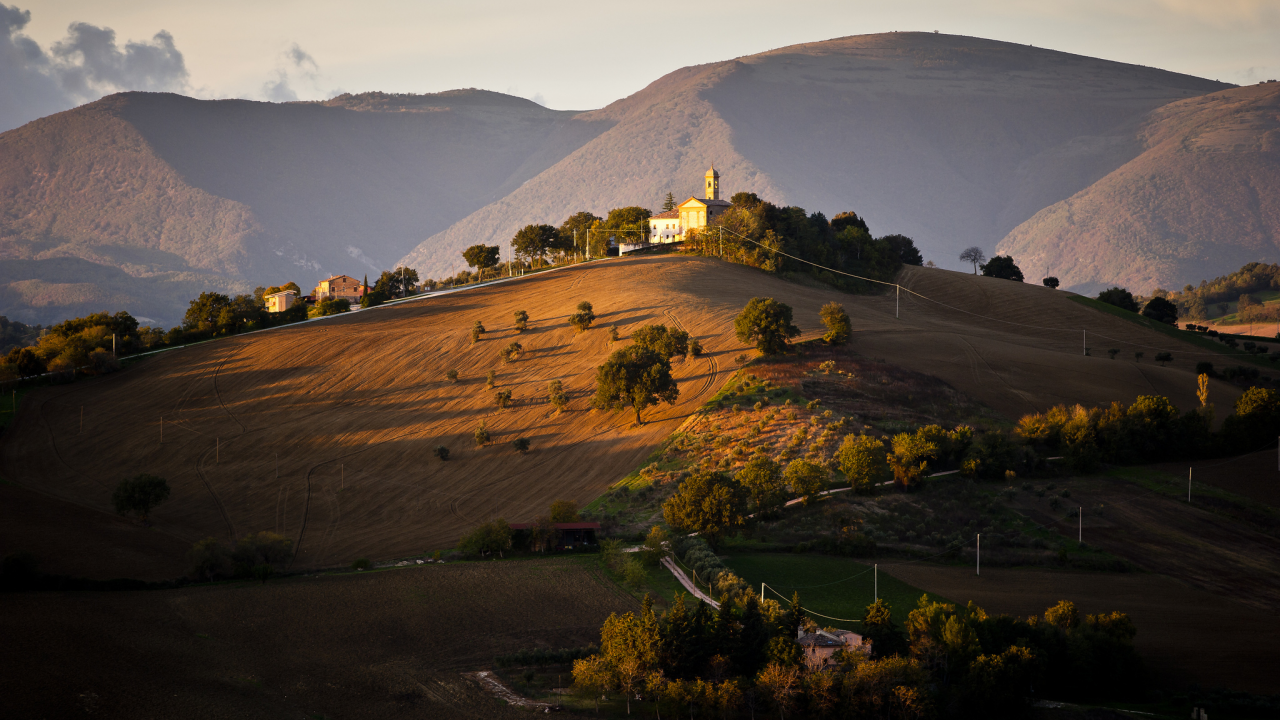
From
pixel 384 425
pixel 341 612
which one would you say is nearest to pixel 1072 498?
pixel 341 612

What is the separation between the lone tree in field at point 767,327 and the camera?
71875 millimetres

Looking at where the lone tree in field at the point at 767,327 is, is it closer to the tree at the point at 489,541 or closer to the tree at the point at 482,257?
the tree at the point at 489,541

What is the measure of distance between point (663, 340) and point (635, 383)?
735cm

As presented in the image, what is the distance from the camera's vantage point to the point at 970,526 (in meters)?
47.9

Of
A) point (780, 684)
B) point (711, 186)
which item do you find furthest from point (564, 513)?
point (711, 186)

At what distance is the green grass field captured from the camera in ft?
126

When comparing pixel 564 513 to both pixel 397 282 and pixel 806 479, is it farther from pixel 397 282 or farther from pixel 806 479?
pixel 397 282

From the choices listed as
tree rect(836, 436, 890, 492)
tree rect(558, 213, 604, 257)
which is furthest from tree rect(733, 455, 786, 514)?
tree rect(558, 213, 604, 257)

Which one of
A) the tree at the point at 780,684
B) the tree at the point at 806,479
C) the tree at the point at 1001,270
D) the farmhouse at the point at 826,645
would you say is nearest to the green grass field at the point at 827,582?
the farmhouse at the point at 826,645

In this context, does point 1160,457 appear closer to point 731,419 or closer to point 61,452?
point 731,419

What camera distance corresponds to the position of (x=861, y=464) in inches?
1999

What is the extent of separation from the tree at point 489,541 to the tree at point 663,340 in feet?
84.3

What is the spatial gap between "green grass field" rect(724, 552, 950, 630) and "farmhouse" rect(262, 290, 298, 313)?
10500cm

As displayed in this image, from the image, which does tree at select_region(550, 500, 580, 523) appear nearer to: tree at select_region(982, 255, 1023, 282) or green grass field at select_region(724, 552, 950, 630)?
green grass field at select_region(724, 552, 950, 630)
